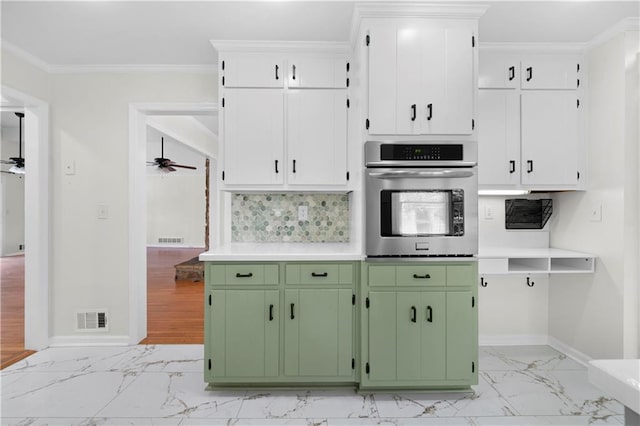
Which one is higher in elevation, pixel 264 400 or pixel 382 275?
pixel 382 275

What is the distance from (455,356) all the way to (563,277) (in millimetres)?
1451

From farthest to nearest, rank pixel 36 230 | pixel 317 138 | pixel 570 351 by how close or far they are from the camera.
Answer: pixel 36 230, pixel 570 351, pixel 317 138

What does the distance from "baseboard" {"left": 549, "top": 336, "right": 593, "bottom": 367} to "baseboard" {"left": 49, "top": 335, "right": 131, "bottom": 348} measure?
3.70 meters

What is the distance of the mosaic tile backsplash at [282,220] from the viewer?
3.24 m

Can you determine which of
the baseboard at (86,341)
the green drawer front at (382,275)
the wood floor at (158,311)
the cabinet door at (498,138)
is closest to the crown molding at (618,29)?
the cabinet door at (498,138)

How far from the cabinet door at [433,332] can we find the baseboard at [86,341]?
253cm

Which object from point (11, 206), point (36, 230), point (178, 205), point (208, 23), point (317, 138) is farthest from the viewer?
point (178, 205)

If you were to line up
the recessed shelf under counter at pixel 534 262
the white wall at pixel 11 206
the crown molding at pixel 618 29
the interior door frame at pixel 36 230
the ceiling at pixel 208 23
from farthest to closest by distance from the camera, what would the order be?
the white wall at pixel 11 206, the interior door frame at pixel 36 230, the recessed shelf under counter at pixel 534 262, the crown molding at pixel 618 29, the ceiling at pixel 208 23

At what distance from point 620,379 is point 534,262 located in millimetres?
2468

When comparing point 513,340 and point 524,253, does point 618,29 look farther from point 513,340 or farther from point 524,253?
point 513,340

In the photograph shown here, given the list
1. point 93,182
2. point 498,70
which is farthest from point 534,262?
point 93,182

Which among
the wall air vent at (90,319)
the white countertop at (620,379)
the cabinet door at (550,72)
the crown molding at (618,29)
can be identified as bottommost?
the wall air vent at (90,319)

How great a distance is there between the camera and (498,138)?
291 cm

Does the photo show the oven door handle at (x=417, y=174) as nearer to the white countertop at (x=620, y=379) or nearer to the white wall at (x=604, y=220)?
the white wall at (x=604, y=220)
